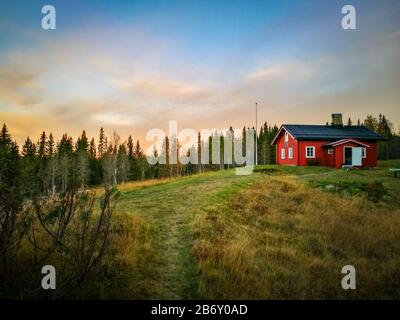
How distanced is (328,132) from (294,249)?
3057cm

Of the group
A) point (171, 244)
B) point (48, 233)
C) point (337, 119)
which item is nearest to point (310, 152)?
point (337, 119)

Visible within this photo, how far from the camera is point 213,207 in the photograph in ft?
36.6

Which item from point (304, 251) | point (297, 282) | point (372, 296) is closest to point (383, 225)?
point (304, 251)

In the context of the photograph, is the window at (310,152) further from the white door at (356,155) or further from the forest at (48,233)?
the forest at (48,233)

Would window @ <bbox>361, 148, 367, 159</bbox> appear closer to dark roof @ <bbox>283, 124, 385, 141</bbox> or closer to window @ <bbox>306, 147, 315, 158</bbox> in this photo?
dark roof @ <bbox>283, 124, 385, 141</bbox>

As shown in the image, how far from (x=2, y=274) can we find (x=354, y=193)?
1639 cm

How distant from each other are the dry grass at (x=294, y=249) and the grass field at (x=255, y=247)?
23 millimetres

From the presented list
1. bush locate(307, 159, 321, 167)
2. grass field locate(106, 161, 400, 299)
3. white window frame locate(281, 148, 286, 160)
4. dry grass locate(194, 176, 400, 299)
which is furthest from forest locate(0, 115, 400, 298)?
white window frame locate(281, 148, 286, 160)

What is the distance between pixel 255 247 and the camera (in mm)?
7684

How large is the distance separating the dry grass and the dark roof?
20.5 m

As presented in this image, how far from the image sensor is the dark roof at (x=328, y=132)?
33125 millimetres

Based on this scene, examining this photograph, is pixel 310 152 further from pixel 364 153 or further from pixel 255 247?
pixel 255 247

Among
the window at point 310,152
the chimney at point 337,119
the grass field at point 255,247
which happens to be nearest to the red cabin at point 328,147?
the window at point 310,152
